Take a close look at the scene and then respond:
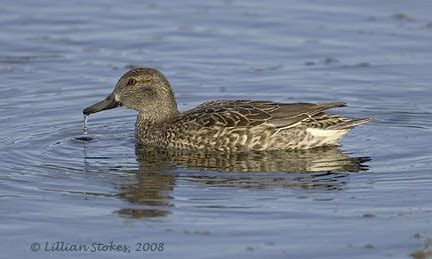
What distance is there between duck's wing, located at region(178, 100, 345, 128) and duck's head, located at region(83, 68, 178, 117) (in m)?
0.66

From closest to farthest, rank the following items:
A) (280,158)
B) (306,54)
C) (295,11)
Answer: (280,158) < (306,54) < (295,11)

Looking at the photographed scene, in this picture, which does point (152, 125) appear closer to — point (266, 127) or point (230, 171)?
point (266, 127)

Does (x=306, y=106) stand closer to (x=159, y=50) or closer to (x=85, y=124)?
(x=85, y=124)

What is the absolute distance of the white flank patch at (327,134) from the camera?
1383 centimetres

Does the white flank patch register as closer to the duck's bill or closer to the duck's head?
the duck's head

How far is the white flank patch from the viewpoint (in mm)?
13828

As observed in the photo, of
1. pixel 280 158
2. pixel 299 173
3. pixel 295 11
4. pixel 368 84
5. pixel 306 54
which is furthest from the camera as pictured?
pixel 295 11

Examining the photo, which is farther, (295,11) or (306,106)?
(295,11)

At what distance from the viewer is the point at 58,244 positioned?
10.2 m

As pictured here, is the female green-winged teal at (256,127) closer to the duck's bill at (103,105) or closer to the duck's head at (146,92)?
the duck's head at (146,92)

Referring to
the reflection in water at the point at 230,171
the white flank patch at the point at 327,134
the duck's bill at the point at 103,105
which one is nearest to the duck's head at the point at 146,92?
the duck's bill at the point at 103,105

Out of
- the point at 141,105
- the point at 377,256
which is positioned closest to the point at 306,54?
the point at 141,105

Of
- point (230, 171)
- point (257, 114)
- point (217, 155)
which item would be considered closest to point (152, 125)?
point (217, 155)

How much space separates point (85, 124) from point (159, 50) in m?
3.59
